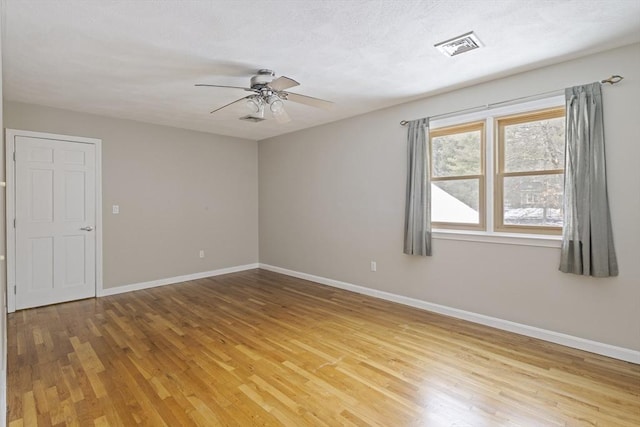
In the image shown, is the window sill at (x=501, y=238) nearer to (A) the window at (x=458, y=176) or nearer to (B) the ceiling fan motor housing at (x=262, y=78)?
(A) the window at (x=458, y=176)

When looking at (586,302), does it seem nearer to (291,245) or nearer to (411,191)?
(411,191)

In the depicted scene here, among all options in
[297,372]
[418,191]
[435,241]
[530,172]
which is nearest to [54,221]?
[297,372]

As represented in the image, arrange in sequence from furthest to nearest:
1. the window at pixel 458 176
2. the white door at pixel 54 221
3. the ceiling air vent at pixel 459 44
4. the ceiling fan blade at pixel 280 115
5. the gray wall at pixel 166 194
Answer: the gray wall at pixel 166 194
the white door at pixel 54 221
the window at pixel 458 176
the ceiling fan blade at pixel 280 115
the ceiling air vent at pixel 459 44

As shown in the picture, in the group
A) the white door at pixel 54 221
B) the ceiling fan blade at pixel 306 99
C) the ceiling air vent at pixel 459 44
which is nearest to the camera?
the ceiling air vent at pixel 459 44

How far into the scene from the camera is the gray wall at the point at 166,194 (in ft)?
15.5

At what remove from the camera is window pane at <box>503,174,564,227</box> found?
3.19m

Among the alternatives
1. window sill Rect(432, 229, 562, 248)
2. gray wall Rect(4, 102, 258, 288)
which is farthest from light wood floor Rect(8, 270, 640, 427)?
gray wall Rect(4, 102, 258, 288)

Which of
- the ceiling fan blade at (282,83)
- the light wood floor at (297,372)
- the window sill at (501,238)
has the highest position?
the ceiling fan blade at (282,83)

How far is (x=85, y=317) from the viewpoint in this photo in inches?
151

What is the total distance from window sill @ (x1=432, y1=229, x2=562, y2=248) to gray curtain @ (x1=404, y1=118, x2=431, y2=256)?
17cm

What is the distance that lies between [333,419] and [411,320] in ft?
6.26

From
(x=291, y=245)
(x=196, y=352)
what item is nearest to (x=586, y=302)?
(x=196, y=352)

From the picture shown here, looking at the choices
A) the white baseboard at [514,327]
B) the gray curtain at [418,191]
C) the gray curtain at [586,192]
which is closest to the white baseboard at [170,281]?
the white baseboard at [514,327]

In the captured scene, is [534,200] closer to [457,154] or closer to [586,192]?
[586,192]
